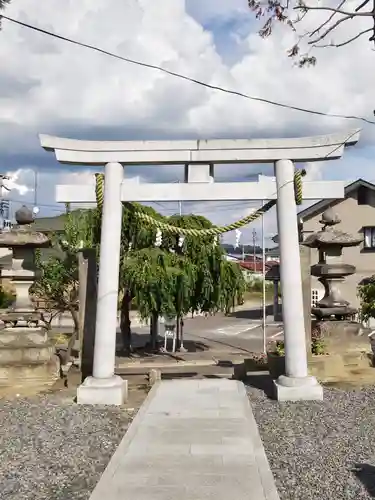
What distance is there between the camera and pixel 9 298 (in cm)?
3306

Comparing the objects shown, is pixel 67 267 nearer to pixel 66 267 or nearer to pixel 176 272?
pixel 66 267

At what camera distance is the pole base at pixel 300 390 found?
7.89 meters

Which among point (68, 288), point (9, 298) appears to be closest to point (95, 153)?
point (68, 288)

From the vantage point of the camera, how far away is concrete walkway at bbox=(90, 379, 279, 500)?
4590 millimetres

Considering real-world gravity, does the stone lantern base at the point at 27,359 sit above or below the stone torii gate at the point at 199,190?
below

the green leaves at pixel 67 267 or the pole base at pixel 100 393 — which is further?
the green leaves at pixel 67 267

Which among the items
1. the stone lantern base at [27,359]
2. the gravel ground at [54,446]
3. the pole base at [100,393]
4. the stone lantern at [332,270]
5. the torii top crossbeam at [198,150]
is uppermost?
the torii top crossbeam at [198,150]

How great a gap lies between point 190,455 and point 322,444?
1.50 meters

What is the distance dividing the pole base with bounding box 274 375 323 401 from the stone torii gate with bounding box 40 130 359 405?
5cm

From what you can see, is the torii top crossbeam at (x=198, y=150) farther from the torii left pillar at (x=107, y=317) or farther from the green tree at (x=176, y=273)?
the green tree at (x=176, y=273)

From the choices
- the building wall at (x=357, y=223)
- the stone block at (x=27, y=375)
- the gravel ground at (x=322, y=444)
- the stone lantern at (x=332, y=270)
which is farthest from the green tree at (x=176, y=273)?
the gravel ground at (x=322, y=444)

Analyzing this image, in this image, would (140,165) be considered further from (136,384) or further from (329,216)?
(329,216)

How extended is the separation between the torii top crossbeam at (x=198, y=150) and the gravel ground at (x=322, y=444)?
12.1 ft

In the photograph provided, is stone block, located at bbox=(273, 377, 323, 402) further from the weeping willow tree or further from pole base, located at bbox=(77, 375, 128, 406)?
the weeping willow tree
